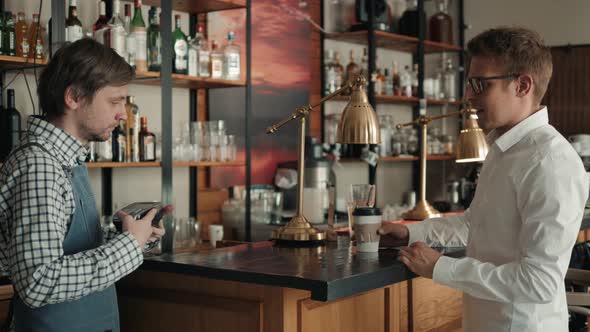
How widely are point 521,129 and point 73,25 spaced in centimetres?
222

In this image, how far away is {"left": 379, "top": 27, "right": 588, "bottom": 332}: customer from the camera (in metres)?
1.92

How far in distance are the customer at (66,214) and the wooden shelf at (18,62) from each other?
143cm

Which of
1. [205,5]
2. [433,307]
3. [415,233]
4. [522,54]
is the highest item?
[205,5]

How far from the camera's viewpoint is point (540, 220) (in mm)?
1908

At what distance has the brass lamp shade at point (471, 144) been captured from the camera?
129 inches

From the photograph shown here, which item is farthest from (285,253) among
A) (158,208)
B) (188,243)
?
(188,243)

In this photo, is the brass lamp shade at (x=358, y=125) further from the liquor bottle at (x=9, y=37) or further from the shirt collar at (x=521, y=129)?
the liquor bottle at (x=9, y=37)

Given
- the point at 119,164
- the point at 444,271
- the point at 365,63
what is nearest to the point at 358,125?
the point at 444,271

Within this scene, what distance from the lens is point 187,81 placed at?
4.19 m

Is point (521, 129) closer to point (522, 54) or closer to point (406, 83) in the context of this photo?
point (522, 54)

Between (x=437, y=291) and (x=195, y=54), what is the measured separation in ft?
6.48

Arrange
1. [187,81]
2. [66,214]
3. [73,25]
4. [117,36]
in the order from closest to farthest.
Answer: [66,214] < [73,25] < [117,36] < [187,81]

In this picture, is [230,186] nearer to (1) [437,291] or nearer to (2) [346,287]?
(1) [437,291]

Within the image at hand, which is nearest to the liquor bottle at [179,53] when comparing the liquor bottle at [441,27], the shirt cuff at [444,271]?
the shirt cuff at [444,271]
